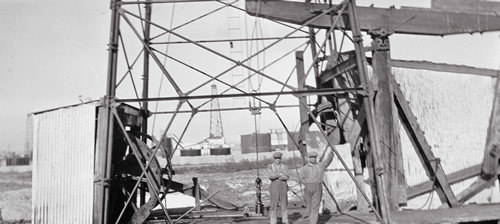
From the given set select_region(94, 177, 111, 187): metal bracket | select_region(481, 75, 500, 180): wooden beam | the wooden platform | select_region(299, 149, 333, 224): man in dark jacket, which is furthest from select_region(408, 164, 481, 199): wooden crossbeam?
select_region(94, 177, 111, 187): metal bracket

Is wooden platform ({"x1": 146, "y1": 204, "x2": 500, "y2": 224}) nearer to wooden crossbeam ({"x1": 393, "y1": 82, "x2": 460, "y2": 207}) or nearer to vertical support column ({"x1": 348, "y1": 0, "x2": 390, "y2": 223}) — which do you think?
vertical support column ({"x1": 348, "y1": 0, "x2": 390, "y2": 223})

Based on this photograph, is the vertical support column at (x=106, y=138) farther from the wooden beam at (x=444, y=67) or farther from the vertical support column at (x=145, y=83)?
the wooden beam at (x=444, y=67)

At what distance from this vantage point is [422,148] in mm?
8438

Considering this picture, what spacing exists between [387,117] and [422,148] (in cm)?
109

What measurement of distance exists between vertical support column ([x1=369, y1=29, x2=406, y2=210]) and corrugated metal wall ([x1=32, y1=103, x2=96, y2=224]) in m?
5.98

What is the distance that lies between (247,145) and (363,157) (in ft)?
138

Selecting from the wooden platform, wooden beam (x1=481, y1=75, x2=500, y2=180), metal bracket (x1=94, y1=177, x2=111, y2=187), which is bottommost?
the wooden platform

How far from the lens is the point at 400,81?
882cm

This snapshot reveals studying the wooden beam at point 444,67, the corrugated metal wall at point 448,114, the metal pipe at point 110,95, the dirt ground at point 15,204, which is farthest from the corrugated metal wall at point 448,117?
the dirt ground at point 15,204

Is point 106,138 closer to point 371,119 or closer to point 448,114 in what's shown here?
point 371,119

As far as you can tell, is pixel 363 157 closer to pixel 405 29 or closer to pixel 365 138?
pixel 365 138

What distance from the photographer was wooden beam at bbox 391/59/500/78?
8891mm

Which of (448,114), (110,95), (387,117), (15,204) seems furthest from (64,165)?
(15,204)

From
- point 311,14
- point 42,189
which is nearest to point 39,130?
point 42,189
